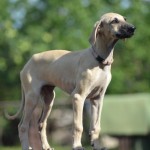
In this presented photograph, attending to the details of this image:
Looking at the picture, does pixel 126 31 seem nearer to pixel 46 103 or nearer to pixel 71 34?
pixel 46 103

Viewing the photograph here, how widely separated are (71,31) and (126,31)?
59.9 feet

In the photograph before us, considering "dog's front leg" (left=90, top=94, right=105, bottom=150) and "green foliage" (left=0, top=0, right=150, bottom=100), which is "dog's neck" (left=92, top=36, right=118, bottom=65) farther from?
"green foliage" (left=0, top=0, right=150, bottom=100)

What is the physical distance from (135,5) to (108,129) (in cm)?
869

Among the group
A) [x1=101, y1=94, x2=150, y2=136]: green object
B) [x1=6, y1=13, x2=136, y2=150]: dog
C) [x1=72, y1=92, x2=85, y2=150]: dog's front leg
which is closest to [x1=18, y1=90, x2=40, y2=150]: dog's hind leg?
[x1=6, y1=13, x2=136, y2=150]: dog

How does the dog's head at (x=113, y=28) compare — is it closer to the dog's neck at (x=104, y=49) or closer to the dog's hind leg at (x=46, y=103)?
the dog's neck at (x=104, y=49)

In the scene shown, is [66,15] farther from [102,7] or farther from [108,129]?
[108,129]

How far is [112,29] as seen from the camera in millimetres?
5082

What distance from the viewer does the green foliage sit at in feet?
74.3

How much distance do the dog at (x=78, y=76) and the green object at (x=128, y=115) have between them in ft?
29.4

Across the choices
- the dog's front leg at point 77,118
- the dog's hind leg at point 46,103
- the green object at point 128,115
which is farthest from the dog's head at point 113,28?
the green object at point 128,115

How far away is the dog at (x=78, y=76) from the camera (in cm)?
514

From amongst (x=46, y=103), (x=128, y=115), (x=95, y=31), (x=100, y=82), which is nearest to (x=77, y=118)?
(x=100, y=82)

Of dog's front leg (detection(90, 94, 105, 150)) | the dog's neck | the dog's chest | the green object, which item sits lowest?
the green object

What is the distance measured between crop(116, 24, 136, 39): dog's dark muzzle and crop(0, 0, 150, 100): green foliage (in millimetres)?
17038
